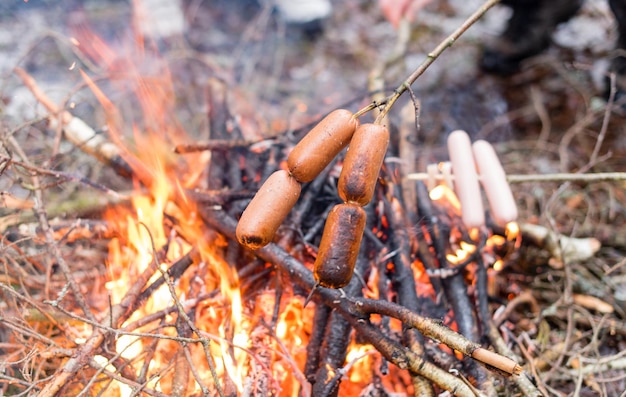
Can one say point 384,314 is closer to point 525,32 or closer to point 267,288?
point 267,288

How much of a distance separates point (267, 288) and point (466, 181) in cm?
110

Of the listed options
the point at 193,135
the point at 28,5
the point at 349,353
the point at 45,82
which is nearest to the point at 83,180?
the point at 349,353

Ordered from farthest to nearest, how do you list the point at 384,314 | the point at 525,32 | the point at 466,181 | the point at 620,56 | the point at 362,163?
1. the point at 525,32
2. the point at 620,56
3. the point at 466,181
4. the point at 384,314
5. the point at 362,163

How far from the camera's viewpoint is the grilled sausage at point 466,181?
2.11 m

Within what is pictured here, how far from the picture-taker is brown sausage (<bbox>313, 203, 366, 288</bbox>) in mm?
1384

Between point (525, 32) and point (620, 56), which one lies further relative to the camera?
point (525, 32)

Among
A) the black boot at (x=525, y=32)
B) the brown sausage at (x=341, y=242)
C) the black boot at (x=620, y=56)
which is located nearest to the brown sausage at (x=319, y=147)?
the brown sausage at (x=341, y=242)

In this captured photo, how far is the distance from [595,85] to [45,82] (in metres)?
5.82

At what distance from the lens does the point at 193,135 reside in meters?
4.17

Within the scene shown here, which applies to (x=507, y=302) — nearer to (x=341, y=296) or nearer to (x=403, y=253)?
(x=403, y=253)

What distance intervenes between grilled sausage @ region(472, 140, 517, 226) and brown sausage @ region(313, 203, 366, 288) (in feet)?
3.37

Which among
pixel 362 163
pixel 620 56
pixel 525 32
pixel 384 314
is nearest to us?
pixel 362 163

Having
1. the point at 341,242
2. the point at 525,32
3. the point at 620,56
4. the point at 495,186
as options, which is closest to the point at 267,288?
the point at 341,242

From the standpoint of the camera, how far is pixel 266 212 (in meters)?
1.36
